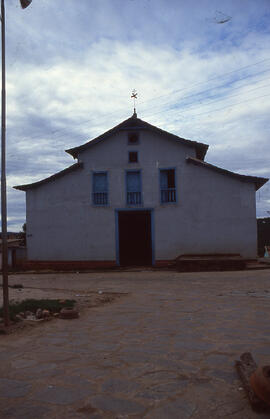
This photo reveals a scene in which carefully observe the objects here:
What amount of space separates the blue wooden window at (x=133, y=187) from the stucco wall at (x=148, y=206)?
11.1 inches

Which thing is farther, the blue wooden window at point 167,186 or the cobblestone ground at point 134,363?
the blue wooden window at point 167,186

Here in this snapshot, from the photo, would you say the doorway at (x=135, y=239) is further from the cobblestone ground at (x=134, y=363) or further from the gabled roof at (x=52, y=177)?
the cobblestone ground at (x=134, y=363)

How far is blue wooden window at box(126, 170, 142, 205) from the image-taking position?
65.3ft

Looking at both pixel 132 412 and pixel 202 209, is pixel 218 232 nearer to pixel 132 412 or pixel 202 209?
pixel 202 209

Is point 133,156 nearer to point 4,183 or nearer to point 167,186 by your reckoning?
point 167,186

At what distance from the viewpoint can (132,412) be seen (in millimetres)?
2850

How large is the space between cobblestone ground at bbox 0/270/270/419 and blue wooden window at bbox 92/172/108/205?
13167 millimetres

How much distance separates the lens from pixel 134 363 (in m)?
3.99

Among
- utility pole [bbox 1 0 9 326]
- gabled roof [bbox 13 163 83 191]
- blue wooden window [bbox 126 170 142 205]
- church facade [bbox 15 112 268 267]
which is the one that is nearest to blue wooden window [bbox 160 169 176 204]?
church facade [bbox 15 112 268 267]

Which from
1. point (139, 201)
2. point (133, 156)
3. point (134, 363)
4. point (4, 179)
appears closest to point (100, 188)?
point (139, 201)

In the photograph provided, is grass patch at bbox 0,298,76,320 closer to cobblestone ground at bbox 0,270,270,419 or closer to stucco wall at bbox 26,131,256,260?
cobblestone ground at bbox 0,270,270,419

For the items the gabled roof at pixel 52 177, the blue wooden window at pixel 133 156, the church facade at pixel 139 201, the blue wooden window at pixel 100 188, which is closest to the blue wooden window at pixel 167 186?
the church facade at pixel 139 201

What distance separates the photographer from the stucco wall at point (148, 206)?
61.4 ft

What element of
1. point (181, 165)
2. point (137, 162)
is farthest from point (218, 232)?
point (137, 162)
